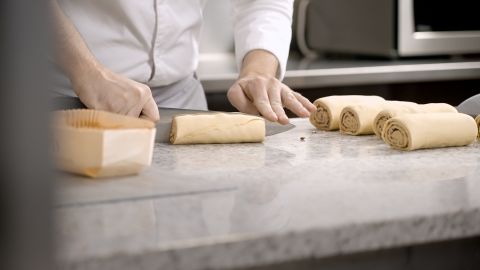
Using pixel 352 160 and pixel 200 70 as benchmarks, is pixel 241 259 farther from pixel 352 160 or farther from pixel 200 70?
pixel 200 70

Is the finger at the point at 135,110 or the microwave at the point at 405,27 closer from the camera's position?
the finger at the point at 135,110

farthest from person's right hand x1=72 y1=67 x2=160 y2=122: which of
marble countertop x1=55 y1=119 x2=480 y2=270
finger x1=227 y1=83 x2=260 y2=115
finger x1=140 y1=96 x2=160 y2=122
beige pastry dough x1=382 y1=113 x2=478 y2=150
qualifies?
beige pastry dough x1=382 y1=113 x2=478 y2=150

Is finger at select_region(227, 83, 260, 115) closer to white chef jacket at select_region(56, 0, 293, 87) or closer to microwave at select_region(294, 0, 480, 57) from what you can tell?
white chef jacket at select_region(56, 0, 293, 87)

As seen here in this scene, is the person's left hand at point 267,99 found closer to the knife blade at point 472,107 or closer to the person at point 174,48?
the person at point 174,48

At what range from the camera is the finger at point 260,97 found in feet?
4.10

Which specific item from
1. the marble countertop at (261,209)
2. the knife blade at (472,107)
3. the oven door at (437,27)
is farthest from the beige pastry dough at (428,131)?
the oven door at (437,27)

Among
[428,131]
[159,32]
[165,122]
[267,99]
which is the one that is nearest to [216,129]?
[165,122]

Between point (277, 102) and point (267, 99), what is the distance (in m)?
0.02

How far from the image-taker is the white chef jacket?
4.93 ft

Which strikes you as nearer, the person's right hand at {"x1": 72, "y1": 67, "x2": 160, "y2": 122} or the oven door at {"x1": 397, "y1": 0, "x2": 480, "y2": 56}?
the person's right hand at {"x1": 72, "y1": 67, "x2": 160, "y2": 122}

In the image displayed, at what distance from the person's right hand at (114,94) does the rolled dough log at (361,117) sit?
32 centimetres

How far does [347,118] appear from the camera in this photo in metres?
1.23

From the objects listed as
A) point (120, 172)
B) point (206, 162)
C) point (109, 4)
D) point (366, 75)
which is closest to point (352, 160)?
point (206, 162)

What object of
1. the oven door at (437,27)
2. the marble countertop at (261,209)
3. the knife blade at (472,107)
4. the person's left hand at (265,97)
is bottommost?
the marble countertop at (261,209)
